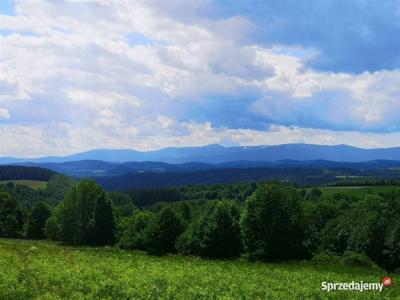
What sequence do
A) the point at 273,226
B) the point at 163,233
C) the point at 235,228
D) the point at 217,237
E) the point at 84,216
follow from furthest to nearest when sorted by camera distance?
the point at 84,216, the point at 163,233, the point at 235,228, the point at 217,237, the point at 273,226

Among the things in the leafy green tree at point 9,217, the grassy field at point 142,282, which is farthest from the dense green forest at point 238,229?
the grassy field at point 142,282

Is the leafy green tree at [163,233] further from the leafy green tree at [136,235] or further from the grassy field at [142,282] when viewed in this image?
the grassy field at [142,282]

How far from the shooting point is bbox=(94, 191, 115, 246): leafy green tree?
326 ft

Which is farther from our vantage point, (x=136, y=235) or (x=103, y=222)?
(x=103, y=222)

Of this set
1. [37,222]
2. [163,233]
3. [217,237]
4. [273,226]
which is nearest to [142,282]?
[273,226]

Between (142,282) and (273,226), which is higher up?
(142,282)

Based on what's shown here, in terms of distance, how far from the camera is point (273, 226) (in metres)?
75.1

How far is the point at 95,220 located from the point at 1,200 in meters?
41.0

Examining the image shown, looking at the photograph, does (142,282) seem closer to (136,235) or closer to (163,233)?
(163,233)

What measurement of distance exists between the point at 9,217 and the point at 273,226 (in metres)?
78.3

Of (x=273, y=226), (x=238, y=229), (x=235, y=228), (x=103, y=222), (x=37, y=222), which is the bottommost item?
(x=37, y=222)

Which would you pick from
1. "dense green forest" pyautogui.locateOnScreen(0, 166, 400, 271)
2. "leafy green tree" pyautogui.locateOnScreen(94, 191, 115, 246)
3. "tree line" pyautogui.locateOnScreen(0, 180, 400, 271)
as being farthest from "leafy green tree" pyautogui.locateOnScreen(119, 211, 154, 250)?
"leafy green tree" pyautogui.locateOnScreen(94, 191, 115, 246)

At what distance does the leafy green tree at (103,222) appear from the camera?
99.4 m

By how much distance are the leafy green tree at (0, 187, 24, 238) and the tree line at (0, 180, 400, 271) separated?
9.9 inches
